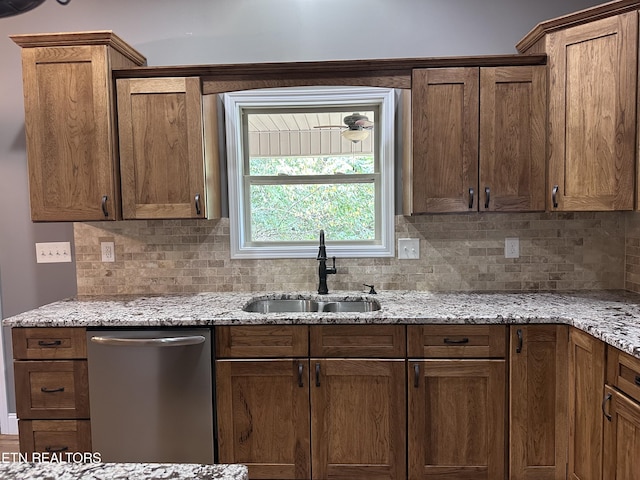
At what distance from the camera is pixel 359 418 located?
81.4 inches

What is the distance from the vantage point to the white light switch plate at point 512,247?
2619mm

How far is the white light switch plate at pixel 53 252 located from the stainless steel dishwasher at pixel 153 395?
940 millimetres

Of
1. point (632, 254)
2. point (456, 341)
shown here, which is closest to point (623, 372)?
point (456, 341)

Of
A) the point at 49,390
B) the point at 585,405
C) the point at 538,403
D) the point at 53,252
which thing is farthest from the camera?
the point at 53,252

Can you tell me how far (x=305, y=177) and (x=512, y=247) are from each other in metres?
1.37

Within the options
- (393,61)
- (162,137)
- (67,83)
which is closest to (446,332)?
(393,61)

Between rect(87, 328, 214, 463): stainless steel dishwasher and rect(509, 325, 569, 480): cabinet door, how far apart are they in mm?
1458

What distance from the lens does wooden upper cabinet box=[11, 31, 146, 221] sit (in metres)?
2.25

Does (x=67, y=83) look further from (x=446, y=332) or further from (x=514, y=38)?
(x=514, y=38)

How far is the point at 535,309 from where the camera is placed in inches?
83.3

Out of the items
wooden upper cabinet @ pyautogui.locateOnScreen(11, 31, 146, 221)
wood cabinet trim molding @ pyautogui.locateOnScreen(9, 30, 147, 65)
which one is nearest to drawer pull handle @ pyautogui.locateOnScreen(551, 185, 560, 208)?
wooden upper cabinet @ pyautogui.locateOnScreen(11, 31, 146, 221)

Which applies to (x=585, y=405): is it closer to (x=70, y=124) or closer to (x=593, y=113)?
(x=593, y=113)

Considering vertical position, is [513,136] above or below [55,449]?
above

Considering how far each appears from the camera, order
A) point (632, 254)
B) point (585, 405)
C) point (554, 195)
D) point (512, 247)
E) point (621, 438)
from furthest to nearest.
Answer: point (512, 247)
point (632, 254)
point (554, 195)
point (585, 405)
point (621, 438)
